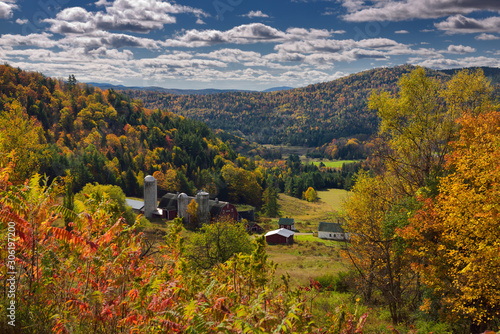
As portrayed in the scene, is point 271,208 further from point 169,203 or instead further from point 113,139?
point 113,139

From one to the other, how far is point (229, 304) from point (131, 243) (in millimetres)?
2404

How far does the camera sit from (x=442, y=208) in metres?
13.4

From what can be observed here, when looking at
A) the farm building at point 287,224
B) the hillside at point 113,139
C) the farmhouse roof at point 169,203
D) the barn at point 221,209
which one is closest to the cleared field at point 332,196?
the hillside at point 113,139

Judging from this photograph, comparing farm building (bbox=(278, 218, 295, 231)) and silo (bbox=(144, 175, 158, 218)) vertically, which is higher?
silo (bbox=(144, 175, 158, 218))

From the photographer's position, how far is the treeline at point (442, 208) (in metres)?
11.5

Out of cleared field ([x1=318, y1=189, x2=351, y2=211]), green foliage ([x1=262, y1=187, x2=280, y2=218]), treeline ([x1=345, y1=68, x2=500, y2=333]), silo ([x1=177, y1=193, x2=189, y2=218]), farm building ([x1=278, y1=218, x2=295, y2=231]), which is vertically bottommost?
cleared field ([x1=318, y1=189, x2=351, y2=211])

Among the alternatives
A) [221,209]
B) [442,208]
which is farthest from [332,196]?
[442,208]

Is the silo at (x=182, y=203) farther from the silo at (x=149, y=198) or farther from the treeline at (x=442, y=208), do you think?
the treeline at (x=442, y=208)

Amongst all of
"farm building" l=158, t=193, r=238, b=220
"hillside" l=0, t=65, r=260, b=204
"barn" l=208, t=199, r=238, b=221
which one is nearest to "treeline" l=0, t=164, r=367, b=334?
"farm building" l=158, t=193, r=238, b=220

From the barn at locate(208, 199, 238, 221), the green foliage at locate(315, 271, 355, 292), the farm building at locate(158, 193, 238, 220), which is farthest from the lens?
the farm building at locate(158, 193, 238, 220)

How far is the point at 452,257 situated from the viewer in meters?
13.2

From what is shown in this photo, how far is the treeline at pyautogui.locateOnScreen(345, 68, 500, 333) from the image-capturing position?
11.5 meters

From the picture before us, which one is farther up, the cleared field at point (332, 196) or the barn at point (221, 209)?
the barn at point (221, 209)

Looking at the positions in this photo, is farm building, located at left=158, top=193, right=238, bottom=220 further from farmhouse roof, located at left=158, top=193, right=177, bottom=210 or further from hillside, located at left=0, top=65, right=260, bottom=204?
hillside, located at left=0, top=65, right=260, bottom=204
